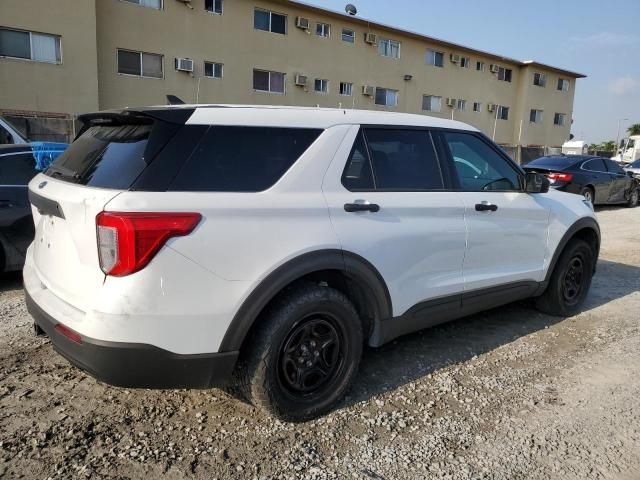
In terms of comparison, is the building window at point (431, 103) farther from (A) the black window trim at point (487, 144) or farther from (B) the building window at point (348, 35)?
(A) the black window trim at point (487, 144)

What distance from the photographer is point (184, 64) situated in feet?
62.4

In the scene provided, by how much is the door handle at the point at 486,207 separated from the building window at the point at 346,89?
21384 millimetres

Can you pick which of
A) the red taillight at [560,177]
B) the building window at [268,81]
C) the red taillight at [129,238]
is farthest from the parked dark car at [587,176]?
the building window at [268,81]

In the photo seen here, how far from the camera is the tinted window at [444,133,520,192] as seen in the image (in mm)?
3871

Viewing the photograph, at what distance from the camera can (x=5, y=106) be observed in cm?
1575

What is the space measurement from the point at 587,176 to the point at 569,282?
29.4ft

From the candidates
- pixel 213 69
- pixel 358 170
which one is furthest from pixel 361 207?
pixel 213 69

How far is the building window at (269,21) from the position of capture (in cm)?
2088

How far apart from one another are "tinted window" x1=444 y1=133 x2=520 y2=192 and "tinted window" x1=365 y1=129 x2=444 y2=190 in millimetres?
255

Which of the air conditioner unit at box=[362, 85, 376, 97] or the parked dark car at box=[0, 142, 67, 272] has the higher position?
the air conditioner unit at box=[362, 85, 376, 97]

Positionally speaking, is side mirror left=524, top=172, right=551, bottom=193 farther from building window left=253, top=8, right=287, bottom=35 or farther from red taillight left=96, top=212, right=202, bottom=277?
building window left=253, top=8, right=287, bottom=35

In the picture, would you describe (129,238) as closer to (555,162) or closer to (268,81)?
(555,162)

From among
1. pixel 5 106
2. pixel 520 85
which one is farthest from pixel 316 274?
pixel 520 85

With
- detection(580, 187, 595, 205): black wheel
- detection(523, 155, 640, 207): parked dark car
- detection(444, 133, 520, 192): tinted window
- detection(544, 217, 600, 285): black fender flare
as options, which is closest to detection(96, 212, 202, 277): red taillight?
detection(444, 133, 520, 192): tinted window
